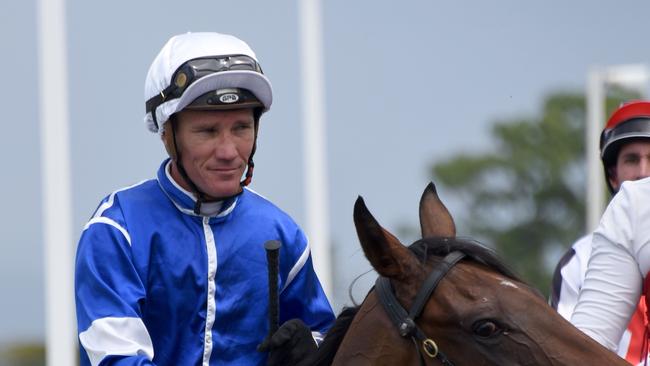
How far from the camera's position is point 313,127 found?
32.9 ft

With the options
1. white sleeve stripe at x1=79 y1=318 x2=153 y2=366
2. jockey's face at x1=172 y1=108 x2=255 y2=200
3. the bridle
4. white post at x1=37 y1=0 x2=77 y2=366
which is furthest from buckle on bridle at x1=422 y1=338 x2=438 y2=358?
white post at x1=37 y1=0 x2=77 y2=366

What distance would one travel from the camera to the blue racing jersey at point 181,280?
3.68 metres

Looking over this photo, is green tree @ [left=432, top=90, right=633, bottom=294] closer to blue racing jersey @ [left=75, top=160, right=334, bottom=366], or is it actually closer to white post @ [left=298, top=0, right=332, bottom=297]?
white post @ [left=298, top=0, right=332, bottom=297]

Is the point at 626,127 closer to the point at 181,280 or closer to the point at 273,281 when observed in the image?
the point at 273,281

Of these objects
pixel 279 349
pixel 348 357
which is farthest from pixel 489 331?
pixel 279 349

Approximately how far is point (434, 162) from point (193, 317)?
798 centimetres

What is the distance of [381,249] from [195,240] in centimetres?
86

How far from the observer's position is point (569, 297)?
6035 millimetres

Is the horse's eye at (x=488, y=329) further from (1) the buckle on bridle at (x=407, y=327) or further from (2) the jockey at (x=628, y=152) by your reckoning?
(2) the jockey at (x=628, y=152)

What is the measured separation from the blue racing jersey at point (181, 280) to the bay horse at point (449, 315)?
57 centimetres

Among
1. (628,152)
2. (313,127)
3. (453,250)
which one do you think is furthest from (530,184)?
(453,250)

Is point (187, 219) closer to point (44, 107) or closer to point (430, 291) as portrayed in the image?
point (430, 291)

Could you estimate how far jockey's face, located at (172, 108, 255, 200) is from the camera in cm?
392

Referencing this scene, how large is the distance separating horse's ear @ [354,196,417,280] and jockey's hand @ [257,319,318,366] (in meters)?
0.52
